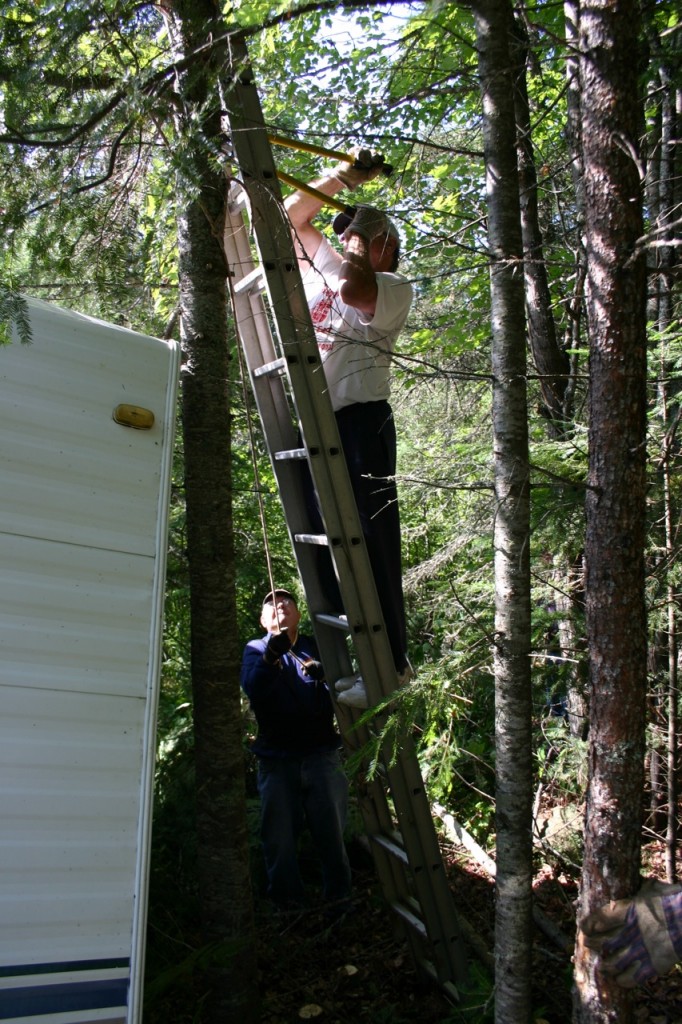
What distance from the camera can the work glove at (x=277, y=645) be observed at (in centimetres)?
486

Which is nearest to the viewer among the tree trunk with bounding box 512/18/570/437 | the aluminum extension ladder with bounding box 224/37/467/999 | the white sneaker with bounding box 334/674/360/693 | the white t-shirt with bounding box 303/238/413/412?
the aluminum extension ladder with bounding box 224/37/467/999

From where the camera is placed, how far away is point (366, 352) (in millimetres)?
4141

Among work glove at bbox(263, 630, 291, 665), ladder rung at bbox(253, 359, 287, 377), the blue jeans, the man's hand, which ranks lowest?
the blue jeans

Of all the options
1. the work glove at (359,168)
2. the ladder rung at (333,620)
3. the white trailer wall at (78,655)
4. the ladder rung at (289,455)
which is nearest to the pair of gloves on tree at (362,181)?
the work glove at (359,168)

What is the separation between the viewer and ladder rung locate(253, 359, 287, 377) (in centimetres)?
404

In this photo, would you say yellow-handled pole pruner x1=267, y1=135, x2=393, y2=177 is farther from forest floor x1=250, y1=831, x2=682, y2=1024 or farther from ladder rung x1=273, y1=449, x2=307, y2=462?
forest floor x1=250, y1=831, x2=682, y2=1024

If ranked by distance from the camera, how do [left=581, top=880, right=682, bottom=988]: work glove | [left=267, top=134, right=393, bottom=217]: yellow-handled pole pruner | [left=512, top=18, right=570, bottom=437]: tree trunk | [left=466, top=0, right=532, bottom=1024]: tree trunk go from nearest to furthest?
1. [left=581, top=880, right=682, bottom=988]: work glove
2. [left=466, top=0, right=532, bottom=1024]: tree trunk
3. [left=267, top=134, right=393, bottom=217]: yellow-handled pole pruner
4. [left=512, top=18, right=570, bottom=437]: tree trunk

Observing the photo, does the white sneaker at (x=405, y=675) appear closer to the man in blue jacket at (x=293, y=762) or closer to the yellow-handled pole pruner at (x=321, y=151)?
the man in blue jacket at (x=293, y=762)

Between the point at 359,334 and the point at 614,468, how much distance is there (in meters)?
1.55

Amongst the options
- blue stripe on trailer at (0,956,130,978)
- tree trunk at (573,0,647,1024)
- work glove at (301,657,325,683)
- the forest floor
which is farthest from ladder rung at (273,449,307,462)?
the forest floor

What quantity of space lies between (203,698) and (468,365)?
3.62 meters

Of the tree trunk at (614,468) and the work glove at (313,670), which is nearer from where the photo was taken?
the tree trunk at (614,468)

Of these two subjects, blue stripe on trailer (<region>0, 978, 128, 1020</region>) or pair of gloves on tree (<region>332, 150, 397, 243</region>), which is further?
pair of gloves on tree (<region>332, 150, 397, 243</region>)

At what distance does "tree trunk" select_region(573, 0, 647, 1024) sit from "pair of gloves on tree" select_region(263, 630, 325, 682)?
7.07ft
